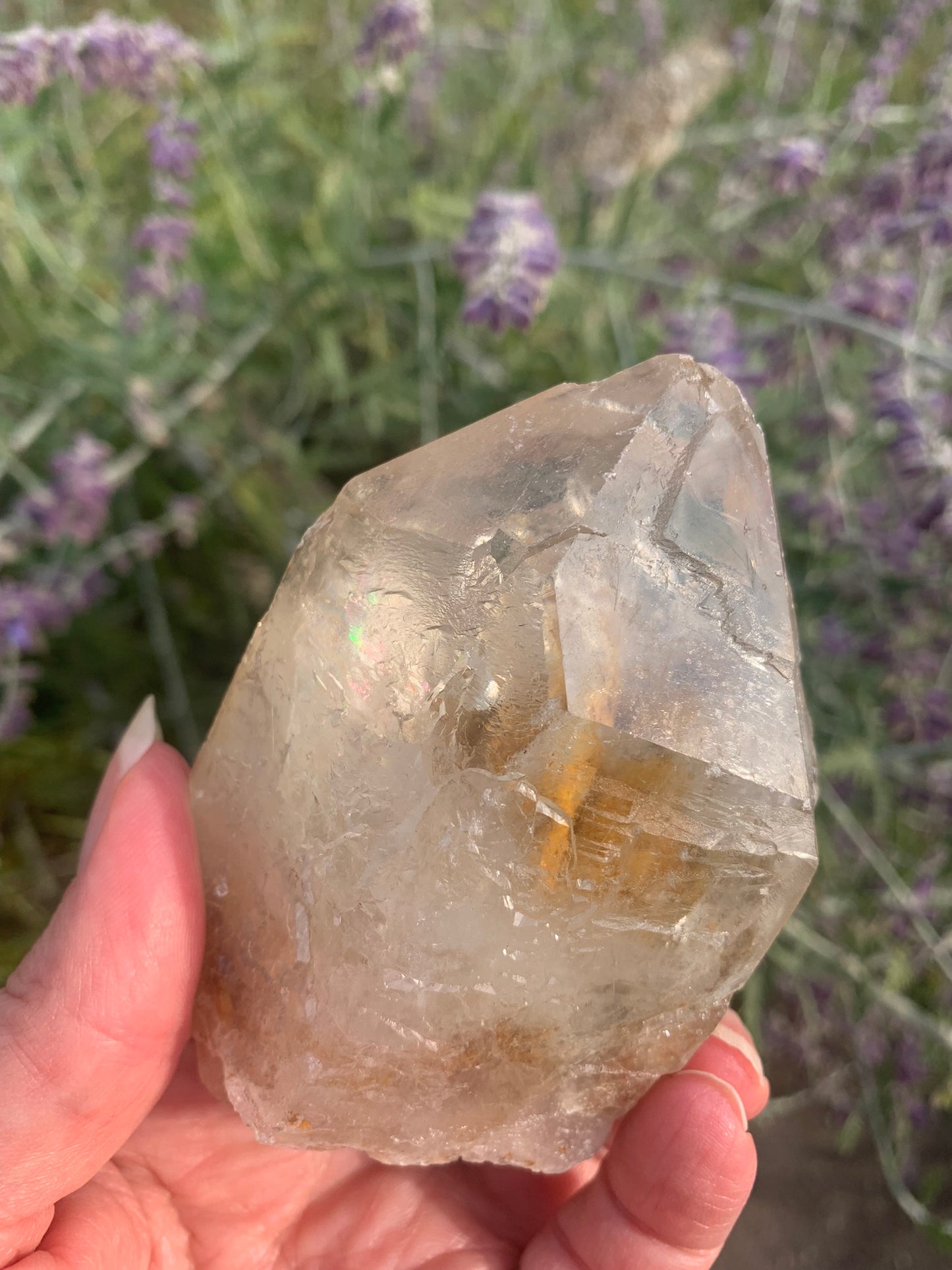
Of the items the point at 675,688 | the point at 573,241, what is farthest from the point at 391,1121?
the point at 573,241

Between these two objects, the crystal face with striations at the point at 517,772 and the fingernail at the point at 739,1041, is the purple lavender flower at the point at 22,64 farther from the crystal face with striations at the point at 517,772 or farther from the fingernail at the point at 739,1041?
the fingernail at the point at 739,1041

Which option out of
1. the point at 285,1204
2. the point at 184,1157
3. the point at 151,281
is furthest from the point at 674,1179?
the point at 151,281

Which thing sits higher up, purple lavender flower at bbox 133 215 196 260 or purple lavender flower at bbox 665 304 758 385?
purple lavender flower at bbox 133 215 196 260

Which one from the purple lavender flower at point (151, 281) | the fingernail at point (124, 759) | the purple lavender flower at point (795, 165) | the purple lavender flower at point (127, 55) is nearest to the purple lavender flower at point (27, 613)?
the fingernail at point (124, 759)

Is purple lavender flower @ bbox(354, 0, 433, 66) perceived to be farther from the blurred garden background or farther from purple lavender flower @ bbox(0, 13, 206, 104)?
purple lavender flower @ bbox(0, 13, 206, 104)

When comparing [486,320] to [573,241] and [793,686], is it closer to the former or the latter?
[573,241]

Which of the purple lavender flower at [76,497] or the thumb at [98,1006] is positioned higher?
the purple lavender flower at [76,497]

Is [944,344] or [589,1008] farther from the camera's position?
[944,344]

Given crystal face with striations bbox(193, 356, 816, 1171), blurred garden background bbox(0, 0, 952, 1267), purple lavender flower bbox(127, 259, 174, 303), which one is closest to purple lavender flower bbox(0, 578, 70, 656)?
blurred garden background bbox(0, 0, 952, 1267)
